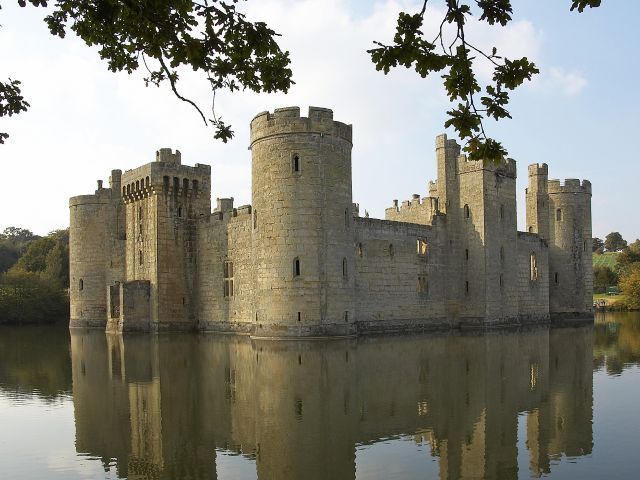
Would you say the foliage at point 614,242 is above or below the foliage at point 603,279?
above

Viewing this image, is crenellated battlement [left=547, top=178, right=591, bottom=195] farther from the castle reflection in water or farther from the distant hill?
the distant hill

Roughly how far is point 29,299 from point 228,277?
77.1 feet

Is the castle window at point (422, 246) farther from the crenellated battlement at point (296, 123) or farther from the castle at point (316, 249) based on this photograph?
the crenellated battlement at point (296, 123)

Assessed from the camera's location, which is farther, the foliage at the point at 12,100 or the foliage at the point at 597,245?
the foliage at the point at 597,245

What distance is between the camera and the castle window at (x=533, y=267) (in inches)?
1610

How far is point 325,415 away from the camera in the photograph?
12.5 m

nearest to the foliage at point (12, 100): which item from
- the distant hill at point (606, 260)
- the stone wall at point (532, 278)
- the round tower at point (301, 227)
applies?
the round tower at point (301, 227)

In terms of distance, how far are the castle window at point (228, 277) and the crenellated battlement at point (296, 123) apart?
828 centimetres

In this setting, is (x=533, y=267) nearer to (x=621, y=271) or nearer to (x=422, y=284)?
(x=422, y=284)

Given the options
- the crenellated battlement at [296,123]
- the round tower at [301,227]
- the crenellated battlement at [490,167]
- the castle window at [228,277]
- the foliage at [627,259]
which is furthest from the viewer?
the foliage at [627,259]

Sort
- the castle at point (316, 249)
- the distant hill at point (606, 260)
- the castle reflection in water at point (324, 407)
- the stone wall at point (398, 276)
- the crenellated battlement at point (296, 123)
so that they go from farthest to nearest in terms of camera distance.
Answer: the distant hill at point (606, 260) → the stone wall at point (398, 276) → the crenellated battlement at point (296, 123) → the castle at point (316, 249) → the castle reflection in water at point (324, 407)

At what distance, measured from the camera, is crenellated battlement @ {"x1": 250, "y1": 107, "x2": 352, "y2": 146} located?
1098 inches

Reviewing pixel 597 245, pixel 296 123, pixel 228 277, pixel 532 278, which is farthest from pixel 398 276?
pixel 597 245

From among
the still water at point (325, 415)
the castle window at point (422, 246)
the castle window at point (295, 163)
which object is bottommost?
the still water at point (325, 415)
